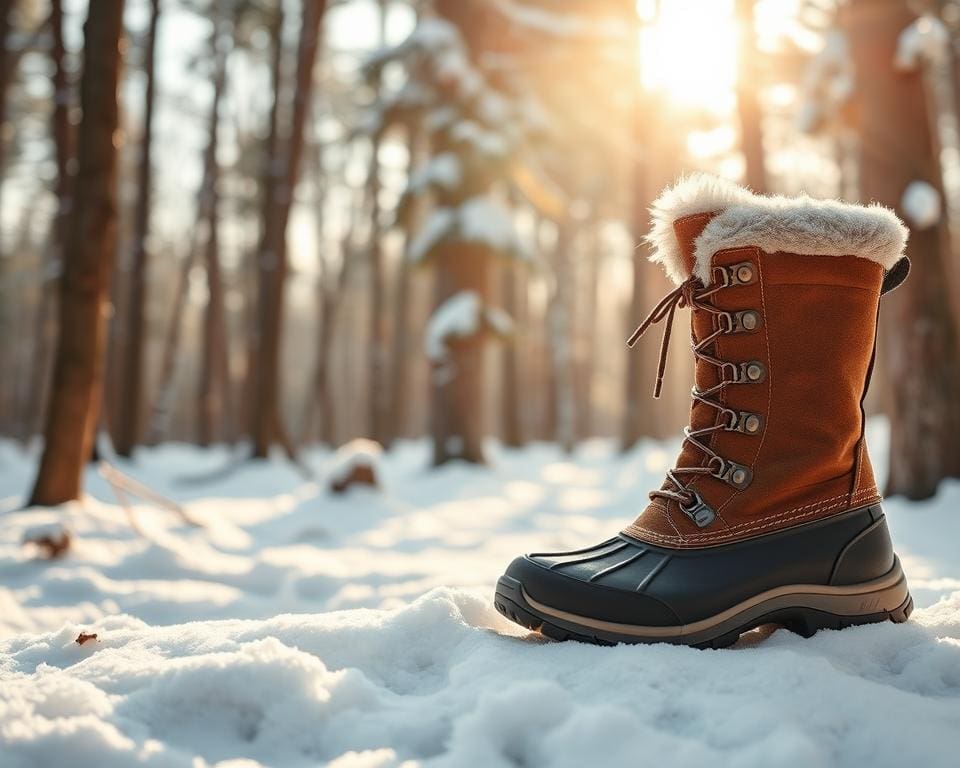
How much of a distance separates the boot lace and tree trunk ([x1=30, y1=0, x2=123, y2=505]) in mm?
3968

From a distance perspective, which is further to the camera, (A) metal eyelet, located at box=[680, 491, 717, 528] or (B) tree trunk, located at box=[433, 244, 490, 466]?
(B) tree trunk, located at box=[433, 244, 490, 466]

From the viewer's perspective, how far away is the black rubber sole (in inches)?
61.9

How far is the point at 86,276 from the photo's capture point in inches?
186

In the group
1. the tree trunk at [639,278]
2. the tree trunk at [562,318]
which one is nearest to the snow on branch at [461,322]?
the tree trunk at [639,278]

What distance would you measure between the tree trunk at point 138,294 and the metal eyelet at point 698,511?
9.81 m

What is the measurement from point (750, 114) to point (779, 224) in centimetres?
665

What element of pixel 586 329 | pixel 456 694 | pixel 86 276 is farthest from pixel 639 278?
pixel 586 329

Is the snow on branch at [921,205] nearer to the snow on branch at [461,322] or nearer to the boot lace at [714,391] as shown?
the boot lace at [714,391]

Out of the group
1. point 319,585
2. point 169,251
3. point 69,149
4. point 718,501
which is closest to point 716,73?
point 69,149

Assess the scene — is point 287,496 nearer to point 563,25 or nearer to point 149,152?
point 149,152

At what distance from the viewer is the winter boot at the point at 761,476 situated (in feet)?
5.19

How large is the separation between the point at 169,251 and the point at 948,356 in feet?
90.6

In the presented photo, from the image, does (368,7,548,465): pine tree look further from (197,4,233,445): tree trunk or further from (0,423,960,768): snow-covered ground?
(0,423,960,768): snow-covered ground

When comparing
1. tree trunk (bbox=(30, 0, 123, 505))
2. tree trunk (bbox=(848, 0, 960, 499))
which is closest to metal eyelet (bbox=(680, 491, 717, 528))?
tree trunk (bbox=(848, 0, 960, 499))
